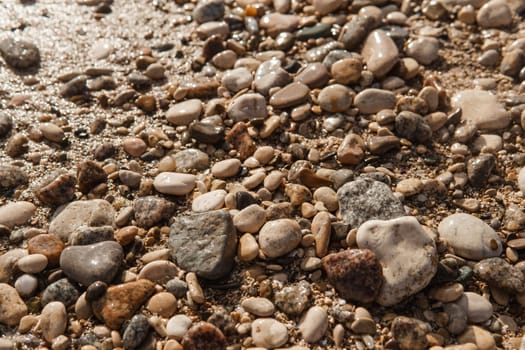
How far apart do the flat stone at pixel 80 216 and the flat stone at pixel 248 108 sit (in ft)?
3.30

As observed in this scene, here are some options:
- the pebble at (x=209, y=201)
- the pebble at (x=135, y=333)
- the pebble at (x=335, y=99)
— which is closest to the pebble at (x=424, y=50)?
the pebble at (x=335, y=99)

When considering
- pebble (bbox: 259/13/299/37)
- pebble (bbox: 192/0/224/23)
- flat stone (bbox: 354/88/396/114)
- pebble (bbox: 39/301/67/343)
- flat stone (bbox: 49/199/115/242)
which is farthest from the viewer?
pebble (bbox: 192/0/224/23)

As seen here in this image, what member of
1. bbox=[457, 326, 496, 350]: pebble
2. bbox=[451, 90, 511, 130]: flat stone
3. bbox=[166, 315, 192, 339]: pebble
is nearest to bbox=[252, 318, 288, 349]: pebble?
bbox=[166, 315, 192, 339]: pebble

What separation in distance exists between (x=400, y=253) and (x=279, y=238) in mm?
613

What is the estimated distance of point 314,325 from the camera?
2551 mm

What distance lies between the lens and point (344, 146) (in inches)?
129

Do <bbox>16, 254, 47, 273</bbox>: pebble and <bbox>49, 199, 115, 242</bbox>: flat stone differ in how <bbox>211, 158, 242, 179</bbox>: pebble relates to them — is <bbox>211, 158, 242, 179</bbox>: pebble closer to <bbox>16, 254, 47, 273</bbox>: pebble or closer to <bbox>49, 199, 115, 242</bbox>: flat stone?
<bbox>49, 199, 115, 242</bbox>: flat stone

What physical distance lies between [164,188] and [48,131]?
0.96 metres

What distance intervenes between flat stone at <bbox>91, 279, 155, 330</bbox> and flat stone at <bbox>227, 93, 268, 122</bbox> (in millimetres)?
1322

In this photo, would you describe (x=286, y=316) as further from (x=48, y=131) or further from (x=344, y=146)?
(x=48, y=131)

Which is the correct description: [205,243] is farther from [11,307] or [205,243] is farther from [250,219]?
[11,307]

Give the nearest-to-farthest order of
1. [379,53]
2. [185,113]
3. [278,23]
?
[185,113] → [379,53] → [278,23]

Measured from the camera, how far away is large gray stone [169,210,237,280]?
274 centimetres

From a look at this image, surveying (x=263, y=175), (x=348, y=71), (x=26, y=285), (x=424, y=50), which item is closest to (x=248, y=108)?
(x=263, y=175)
